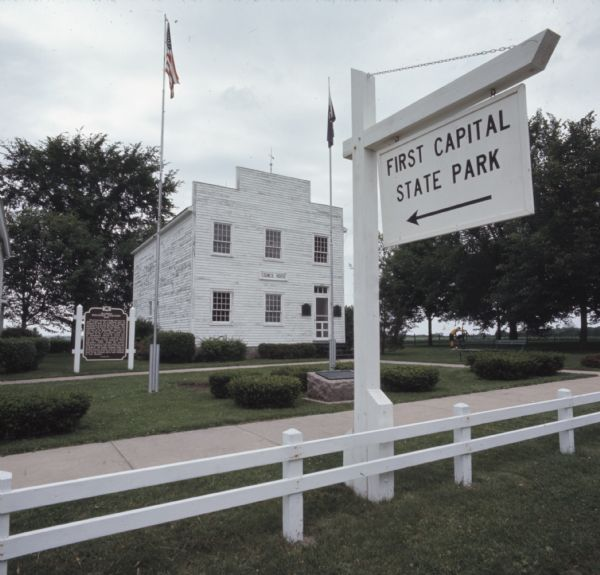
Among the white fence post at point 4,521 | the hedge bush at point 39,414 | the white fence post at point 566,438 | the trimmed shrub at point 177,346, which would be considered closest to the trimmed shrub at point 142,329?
the trimmed shrub at point 177,346

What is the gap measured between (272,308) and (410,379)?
13558 mm

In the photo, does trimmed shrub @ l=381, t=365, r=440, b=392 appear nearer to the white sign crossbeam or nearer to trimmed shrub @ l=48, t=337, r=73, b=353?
the white sign crossbeam

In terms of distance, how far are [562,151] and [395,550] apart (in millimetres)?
29164

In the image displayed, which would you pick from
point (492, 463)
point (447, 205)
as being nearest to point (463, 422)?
point (492, 463)

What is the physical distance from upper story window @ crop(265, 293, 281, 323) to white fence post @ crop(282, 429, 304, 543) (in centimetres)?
1992

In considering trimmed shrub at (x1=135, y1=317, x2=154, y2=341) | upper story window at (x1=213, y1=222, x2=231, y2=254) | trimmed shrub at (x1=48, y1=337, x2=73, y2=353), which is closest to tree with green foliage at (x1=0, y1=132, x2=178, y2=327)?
trimmed shrub at (x1=48, y1=337, x2=73, y2=353)

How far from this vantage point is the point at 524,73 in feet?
11.2

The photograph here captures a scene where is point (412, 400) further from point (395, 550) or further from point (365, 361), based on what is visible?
point (395, 550)

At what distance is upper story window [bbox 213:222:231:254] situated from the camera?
74.1 feet

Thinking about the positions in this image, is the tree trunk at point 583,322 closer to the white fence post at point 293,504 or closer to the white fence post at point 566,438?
the white fence post at point 566,438

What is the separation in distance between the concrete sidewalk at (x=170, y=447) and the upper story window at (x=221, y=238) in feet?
50.3

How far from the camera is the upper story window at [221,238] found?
2258cm

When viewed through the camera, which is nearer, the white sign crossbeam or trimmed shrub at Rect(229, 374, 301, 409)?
the white sign crossbeam

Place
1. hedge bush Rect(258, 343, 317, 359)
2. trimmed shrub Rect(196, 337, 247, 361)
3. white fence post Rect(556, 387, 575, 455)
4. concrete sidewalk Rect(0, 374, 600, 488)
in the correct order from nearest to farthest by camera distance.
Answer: concrete sidewalk Rect(0, 374, 600, 488) → white fence post Rect(556, 387, 575, 455) → trimmed shrub Rect(196, 337, 247, 361) → hedge bush Rect(258, 343, 317, 359)
